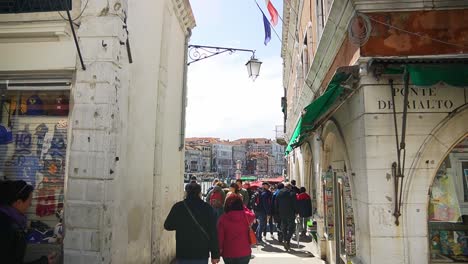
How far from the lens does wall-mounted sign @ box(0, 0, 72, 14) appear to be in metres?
5.25

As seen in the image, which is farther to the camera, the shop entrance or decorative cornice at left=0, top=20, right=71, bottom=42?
decorative cornice at left=0, top=20, right=71, bottom=42

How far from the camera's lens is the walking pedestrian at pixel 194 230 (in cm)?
454

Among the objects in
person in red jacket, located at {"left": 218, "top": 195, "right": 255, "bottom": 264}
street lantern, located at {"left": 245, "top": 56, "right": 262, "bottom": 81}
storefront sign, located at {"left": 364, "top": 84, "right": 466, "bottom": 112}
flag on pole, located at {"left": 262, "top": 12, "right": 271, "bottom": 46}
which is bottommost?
person in red jacket, located at {"left": 218, "top": 195, "right": 255, "bottom": 264}

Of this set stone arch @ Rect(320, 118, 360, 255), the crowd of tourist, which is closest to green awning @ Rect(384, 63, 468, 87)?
stone arch @ Rect(320, 118, 360, 255)

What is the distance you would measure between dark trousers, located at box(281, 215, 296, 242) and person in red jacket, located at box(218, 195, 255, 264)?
17.0 ft

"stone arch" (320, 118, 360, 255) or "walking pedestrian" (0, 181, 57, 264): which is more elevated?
"stone arch" (320, 118, 360, 255)

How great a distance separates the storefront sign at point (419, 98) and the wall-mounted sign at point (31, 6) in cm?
460

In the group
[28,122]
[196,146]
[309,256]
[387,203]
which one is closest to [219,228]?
[387,203]

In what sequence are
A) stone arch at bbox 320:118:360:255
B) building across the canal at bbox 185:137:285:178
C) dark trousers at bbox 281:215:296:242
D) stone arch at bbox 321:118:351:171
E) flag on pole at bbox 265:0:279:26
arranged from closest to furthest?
stone arch at bbox 320:118:360:255, stone arch at bbox 321:118:351:171, flag on pole at bbox 265:0:279:26, dark trousers at bbox 281:215:296:242, building across the canal at bbox 185:137:285:178

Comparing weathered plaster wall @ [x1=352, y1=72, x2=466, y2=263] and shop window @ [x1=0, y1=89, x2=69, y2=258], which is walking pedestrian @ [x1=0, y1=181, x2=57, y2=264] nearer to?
shop window @ [x1=0, y1=89, x2=69, y2=258]

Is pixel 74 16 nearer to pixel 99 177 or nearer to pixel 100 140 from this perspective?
pixel 100 140

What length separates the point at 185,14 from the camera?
9.50 m

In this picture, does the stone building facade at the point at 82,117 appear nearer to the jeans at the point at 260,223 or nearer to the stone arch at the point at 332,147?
the stone arch at the point at 332,147

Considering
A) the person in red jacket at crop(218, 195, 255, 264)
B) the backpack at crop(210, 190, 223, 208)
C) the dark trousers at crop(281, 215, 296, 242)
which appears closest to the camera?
the person in red jacket at crop(218, 195, 255, 264)
